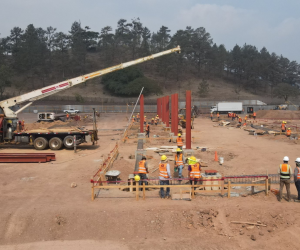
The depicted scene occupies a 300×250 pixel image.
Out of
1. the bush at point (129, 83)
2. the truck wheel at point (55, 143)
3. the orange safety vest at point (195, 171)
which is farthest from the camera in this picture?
the bush at point (129, 83)

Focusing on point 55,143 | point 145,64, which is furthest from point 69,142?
point 145,64

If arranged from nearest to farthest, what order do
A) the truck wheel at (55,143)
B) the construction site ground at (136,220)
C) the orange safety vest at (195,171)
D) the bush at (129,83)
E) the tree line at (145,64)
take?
the construction site ground at (136,220), the orange safety vest at (195,171), the truck wheel at (55,143), the bush at (129,83), the tree line at (145,64)

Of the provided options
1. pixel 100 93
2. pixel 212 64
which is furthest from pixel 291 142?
pixel 212 64

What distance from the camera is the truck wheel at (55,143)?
19.0 meters

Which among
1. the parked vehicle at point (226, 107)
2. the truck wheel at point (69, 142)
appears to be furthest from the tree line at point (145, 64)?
the truck wheel at point (69, 142)

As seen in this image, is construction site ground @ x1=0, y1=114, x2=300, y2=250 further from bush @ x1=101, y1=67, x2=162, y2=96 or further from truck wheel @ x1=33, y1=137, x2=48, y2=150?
bush @ x1=101, y1=67, x2=162, y2=96

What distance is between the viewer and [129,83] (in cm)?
7588

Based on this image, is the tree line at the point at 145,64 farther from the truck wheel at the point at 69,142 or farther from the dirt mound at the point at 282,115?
the truck wheel at the point at 69,142

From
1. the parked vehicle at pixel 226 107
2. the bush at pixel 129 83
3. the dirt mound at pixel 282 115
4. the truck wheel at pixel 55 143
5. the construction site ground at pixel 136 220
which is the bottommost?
the construction site ground at pixel 136 220

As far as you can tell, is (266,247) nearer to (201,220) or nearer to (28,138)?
(201,220)

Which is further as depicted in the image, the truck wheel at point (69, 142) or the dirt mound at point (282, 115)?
the dirt mound at point (282, 115)

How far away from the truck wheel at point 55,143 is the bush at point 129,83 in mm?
54695

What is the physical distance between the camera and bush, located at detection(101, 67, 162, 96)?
73688 mm

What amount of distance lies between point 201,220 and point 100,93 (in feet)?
236
